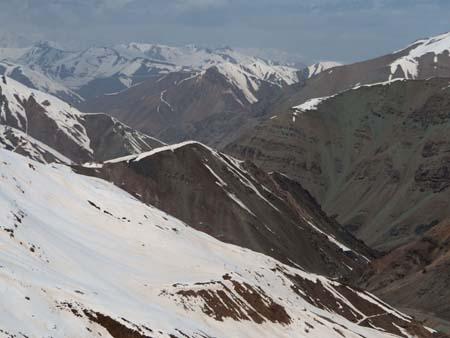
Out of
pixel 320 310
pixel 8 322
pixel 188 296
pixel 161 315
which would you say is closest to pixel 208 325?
pixel 188 296

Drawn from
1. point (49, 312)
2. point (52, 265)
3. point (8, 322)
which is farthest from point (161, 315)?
point (8, 322)

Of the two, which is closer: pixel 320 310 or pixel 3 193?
pixel 3 193

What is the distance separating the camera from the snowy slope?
5319cm

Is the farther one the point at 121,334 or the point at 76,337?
the point at 121,334

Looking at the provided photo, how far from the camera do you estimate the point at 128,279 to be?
3046 inches

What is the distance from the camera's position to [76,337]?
49.5 metres

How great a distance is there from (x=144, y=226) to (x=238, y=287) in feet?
70.6

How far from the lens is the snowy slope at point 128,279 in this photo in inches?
2094

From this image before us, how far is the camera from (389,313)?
14500cm

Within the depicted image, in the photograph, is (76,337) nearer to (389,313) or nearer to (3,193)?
(3,193)

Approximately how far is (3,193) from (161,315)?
905 inches

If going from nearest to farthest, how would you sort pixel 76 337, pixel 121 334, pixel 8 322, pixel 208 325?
pixel 8 322 → pixel 76 337 → pixel 121 334 → pixel 208 325

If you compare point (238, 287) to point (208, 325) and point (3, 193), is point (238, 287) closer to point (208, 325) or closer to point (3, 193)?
point (208, 325)

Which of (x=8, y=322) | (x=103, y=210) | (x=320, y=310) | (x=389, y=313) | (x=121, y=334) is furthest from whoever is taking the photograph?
(x=389, y=313)
